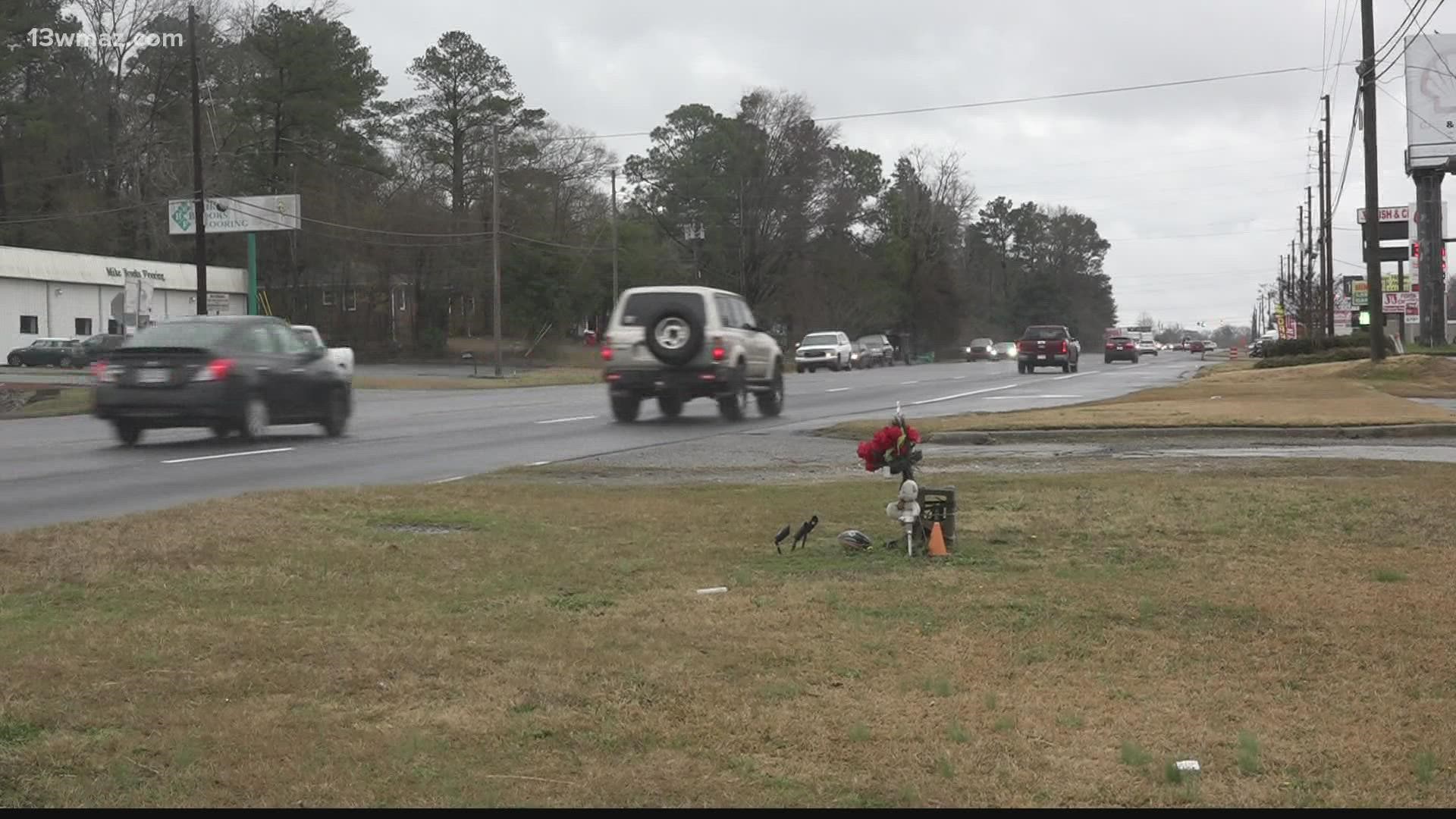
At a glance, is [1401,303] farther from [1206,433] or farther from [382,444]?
[382,444]

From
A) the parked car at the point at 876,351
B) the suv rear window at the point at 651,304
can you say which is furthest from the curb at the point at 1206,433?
the parked car at the point at 876,351

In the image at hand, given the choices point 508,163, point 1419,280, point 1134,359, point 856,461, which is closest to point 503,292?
point 508,163

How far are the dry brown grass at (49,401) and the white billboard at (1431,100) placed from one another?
6598 cm

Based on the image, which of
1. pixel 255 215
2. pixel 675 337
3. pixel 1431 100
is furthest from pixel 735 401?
pixel 1431 100

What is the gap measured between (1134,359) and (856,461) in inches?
2573

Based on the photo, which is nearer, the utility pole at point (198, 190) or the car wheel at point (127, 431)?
the car wheel at point (127, 431)

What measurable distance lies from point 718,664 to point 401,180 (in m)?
87.2

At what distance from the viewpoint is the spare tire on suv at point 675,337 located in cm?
2422

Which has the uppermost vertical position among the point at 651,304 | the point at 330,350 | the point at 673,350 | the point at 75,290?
the point at 75,290

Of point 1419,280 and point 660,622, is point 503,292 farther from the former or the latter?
point 660,622

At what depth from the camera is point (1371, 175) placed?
38.5 m

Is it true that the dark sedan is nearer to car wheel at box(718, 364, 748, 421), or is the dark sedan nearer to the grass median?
car wheel at box(718, 364, 748, 421)

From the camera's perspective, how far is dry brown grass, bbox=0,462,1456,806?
468 cm

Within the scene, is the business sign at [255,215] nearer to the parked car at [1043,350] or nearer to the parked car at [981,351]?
the parked car at [1043,350]
